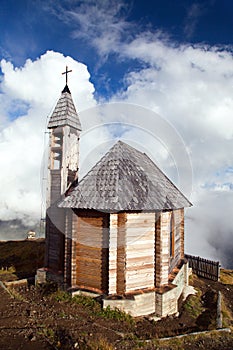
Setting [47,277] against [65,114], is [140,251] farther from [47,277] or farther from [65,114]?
[65,114]

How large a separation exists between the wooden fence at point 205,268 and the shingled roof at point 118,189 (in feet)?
30.5

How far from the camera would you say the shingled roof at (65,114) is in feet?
43.7

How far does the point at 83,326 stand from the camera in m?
8.51

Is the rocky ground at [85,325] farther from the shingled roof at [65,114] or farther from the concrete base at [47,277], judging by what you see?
the shingled roof at [65,114]

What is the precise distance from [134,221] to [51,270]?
561 cm

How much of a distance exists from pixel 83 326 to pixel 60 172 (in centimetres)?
717

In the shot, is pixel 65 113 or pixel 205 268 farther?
pixel 205 268

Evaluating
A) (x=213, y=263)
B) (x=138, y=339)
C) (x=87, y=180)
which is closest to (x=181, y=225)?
(x=213, y=263)

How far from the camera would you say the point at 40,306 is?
10250mm

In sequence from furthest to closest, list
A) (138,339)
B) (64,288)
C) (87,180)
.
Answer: (87,180)
(64,288)
(138,339)

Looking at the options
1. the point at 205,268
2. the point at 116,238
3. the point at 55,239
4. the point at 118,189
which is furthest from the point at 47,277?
the point at 205,268

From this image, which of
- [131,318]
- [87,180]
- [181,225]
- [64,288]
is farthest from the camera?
[181,225]

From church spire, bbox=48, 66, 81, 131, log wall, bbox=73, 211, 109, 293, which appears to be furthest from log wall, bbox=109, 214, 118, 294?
church spire, bbox=48, 66, 81, 131

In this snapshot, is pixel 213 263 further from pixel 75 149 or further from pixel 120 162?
pixel 75 149
